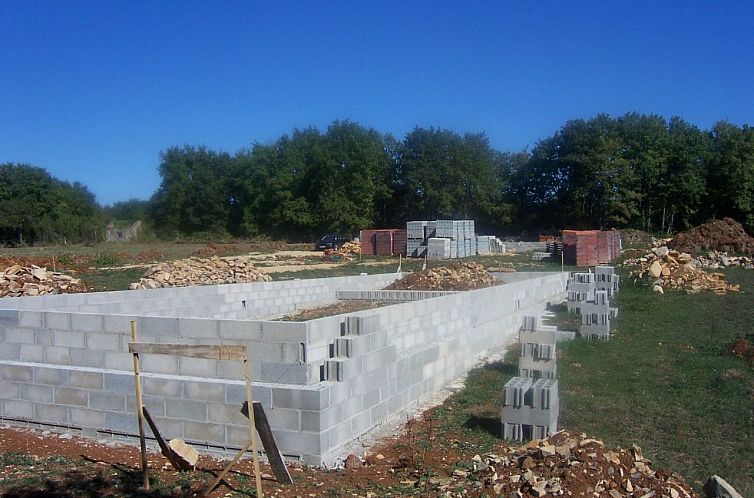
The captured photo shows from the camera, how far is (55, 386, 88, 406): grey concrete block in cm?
646

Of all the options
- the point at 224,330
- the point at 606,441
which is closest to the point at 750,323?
the point at 606,441

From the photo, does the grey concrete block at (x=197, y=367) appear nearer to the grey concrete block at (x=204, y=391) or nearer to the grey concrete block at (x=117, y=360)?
the grey concrete block at (x=204, y=391)

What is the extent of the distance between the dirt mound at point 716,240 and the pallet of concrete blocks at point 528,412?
2588cm

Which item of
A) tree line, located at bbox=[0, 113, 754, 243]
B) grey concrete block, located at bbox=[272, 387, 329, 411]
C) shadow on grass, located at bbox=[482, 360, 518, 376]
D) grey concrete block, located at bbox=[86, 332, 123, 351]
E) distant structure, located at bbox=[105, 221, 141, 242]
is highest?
tree line, located at bbox=[0, 113, 754, 243]

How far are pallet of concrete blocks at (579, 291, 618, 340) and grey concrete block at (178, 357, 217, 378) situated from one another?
26.5 ft

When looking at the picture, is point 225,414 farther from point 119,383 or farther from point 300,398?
point 119,383

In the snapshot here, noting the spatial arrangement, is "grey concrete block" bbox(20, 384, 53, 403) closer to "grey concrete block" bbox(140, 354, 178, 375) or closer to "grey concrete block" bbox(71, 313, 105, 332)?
"grey concrete block" bbox(71, 313, 105, 332)

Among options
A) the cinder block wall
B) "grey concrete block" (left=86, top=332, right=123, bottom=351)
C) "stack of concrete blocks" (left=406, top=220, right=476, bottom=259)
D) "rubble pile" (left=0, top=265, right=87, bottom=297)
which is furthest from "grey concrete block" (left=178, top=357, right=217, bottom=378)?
"stack of concrete blocks" (left=406, top=220, right=476, bottom=259)

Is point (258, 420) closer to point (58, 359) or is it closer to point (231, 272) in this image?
point (58, 359)

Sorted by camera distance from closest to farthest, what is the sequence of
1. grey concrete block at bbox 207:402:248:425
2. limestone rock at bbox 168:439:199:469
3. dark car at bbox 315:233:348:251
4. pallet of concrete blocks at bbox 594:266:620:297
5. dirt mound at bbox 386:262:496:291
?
limestone rock at bbox 168:439:199:469
grey concrete block at bbox 207:402:248:425
dirt mound at bbox 386:262:496:291
pallet of concrete blocks at bbox 594:266:620:297
dark car at bbox 315:233:348:251

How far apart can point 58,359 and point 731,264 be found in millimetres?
25891

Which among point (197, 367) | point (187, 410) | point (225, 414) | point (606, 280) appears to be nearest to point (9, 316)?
point (197, 367)

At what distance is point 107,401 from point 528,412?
4062 millimetres

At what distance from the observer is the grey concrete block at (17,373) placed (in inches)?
266
